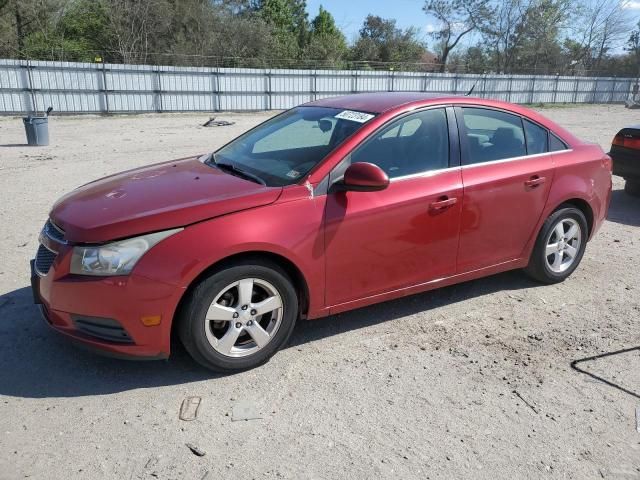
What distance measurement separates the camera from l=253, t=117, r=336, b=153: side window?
4035 mm

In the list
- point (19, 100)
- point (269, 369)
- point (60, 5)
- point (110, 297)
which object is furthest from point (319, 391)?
point (60, 5)

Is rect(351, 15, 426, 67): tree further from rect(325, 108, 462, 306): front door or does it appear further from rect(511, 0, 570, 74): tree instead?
rect(325, 108, 462, 306): front door

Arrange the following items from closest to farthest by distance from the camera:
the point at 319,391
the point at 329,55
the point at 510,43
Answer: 1. the point at 319,391
2. the point at 329,55
3. the point at 510,43

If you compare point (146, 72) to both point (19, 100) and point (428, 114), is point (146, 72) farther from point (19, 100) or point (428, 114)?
point (428, 114)

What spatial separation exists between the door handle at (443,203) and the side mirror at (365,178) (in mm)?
561

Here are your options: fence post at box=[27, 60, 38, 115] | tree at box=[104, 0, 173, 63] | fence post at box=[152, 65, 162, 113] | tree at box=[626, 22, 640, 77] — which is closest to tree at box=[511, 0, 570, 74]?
tree at box=[626, 22, 640, 77]

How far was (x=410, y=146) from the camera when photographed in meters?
3.97

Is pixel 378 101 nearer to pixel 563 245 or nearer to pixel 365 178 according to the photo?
pixel 365 178

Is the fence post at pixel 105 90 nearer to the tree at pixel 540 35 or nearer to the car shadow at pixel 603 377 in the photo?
the car shadow at pixel 603 377

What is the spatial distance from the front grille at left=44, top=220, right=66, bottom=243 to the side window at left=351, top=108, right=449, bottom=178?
1865mm

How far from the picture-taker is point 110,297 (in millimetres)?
3004

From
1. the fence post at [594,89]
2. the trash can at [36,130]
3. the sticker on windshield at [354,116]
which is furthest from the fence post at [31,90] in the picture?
the fence post at [594,89]

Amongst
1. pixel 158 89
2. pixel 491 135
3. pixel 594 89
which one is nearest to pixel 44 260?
pixel 491 135

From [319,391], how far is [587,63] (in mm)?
57999
